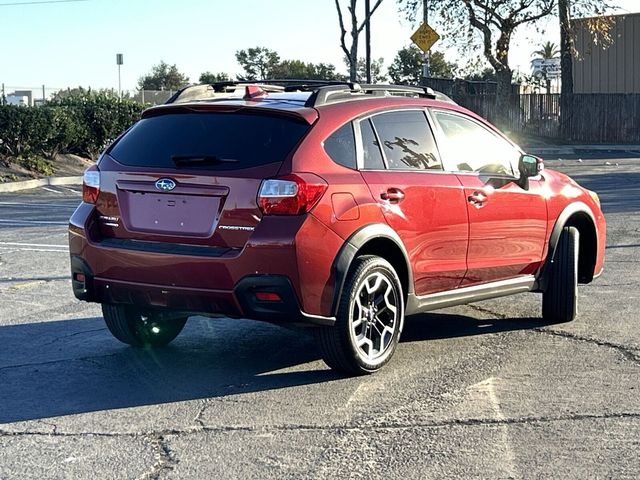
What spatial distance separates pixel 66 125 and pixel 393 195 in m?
19.5

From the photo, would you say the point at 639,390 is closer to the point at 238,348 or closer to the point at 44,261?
the point at 238,348

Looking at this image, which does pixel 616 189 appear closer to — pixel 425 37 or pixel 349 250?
pixel 349 250

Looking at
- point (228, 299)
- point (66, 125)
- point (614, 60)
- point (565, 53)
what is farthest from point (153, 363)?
point (614, 60)

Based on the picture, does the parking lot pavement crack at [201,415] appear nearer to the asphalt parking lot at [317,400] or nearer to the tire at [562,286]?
the asphalt parking lot at [317,400]

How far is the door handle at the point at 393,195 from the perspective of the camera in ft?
21.6

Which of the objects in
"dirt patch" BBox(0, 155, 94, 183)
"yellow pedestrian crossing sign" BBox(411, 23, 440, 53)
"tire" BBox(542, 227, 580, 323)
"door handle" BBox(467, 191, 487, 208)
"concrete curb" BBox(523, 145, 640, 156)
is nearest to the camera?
"door handle" BBox(467, 191, 487, 208)

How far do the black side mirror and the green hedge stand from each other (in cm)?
1743

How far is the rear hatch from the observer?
608 centimetres

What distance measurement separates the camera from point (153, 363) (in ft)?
22.5

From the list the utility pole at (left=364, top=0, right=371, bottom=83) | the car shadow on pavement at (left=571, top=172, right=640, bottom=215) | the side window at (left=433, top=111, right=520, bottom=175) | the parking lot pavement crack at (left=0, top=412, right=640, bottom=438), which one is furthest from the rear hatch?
the utility pole at (left=364, top=0, right=371, bottom=83)

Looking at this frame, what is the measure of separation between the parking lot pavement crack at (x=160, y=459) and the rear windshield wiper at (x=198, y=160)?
5.64 ft

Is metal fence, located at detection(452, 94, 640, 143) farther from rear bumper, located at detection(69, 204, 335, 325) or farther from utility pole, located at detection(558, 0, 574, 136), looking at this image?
rear bumper, located at detection(69, 204, 335, 325)

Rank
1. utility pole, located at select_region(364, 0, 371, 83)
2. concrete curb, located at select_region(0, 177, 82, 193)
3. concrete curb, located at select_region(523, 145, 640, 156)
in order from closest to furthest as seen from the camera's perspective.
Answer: concrete curb, located at select_region(0, 177, 82, 193)
concrete curb, located at select_region(523, 145, 640, 156)
utility pole, located at select_region(364, 0, 371, 83)

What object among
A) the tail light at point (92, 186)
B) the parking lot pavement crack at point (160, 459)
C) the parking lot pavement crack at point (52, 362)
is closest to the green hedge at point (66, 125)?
the parking lot pavement crack at point (52, 362)
